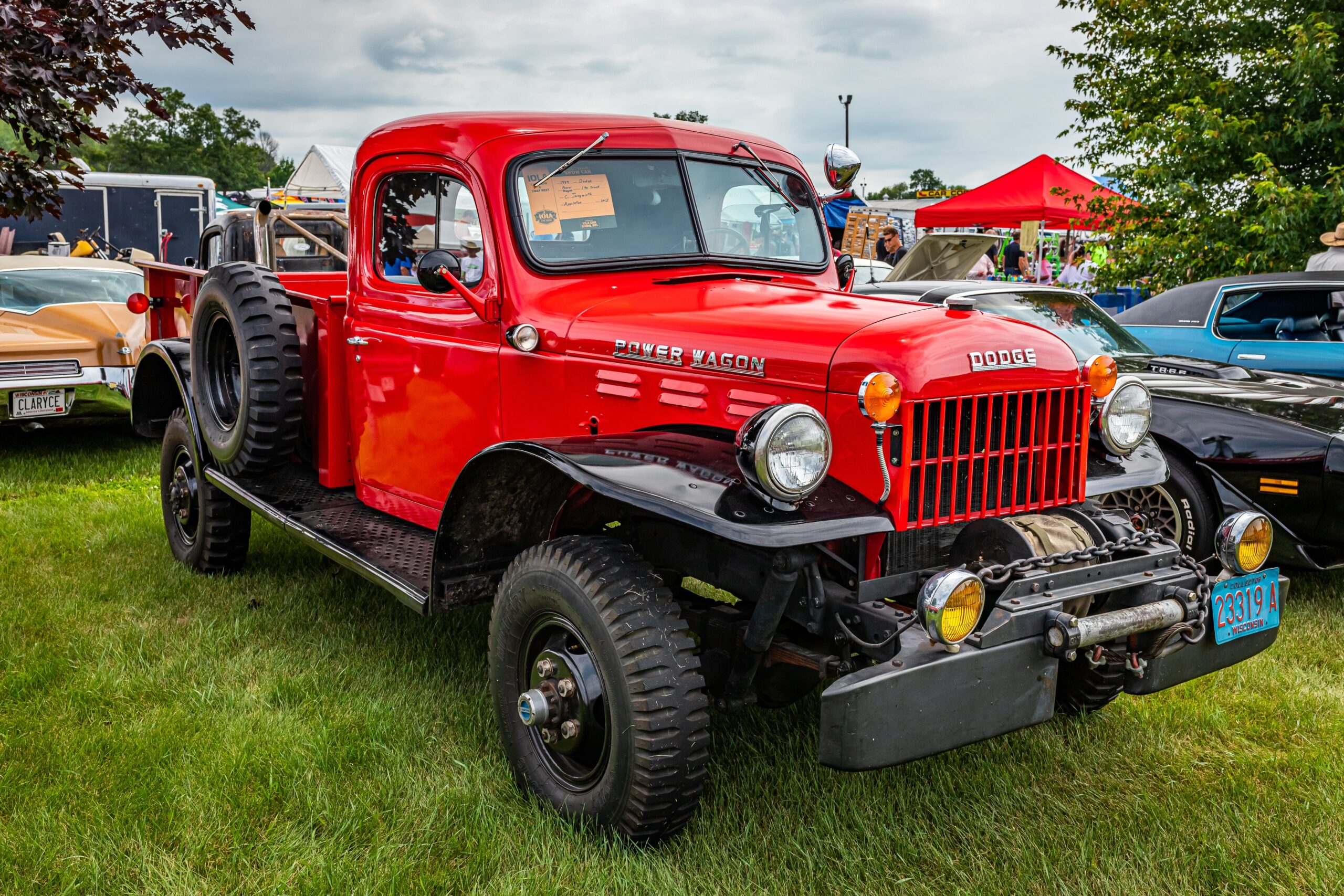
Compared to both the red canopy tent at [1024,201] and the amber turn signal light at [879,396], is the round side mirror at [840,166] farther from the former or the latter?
the red canopy tent at [1024,201]

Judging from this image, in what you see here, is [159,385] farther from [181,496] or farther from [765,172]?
[765,172]

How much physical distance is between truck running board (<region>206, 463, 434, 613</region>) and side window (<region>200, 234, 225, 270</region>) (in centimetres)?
660

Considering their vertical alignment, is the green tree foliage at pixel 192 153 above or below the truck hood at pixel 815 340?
above

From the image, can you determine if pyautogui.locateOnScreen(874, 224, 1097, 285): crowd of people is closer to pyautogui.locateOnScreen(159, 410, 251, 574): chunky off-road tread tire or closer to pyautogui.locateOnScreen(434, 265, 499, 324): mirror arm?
pyautogui.locateOnScreen(159, 410, 251, 574): chunky off-road tread tire

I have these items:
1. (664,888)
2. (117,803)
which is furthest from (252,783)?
(664,888)

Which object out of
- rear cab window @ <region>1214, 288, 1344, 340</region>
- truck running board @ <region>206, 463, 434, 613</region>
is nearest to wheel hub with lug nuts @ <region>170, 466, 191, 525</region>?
truck running board @ <region>206, 463, 434, 613</region>

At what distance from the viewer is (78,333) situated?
8086 millimetres

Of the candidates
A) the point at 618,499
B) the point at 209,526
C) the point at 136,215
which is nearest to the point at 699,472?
the point at 618,499

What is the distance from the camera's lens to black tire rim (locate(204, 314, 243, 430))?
4844 mm

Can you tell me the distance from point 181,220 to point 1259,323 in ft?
52.0

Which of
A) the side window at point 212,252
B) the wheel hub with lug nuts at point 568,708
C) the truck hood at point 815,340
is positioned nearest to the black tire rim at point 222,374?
the truck hood at point 815,340

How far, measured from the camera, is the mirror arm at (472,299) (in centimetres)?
353

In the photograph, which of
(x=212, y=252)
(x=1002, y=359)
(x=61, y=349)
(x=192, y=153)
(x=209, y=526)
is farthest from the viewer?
(x=192, y=153)

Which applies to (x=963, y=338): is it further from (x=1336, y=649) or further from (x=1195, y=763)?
(x=1336, y=649)
